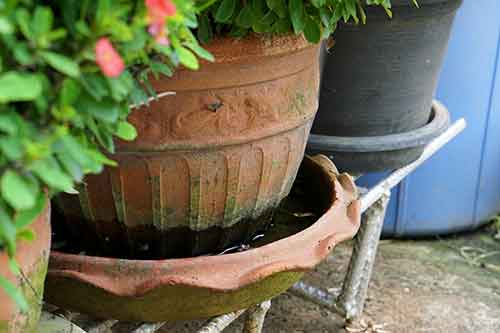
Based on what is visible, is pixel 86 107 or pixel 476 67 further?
pixel 476 67

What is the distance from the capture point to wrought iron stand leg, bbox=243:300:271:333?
1150mm

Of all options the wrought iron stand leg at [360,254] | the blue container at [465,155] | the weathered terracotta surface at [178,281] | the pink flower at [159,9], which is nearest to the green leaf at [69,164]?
the pink flower at [159,9]

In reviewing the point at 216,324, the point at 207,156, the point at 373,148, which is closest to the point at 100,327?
the point at 216,324

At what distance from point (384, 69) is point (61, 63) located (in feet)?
3.26

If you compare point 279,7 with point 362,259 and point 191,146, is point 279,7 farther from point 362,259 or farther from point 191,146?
point 362,259

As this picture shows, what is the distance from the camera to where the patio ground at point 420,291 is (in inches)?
66.6

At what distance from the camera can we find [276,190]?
0.96 metres

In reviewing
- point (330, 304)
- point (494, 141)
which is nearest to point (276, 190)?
point (330, 304)

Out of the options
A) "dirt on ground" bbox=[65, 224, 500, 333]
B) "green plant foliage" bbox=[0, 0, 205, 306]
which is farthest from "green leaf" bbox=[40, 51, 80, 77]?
"dirt on ground" bbox=[65, 224, 500, 333]

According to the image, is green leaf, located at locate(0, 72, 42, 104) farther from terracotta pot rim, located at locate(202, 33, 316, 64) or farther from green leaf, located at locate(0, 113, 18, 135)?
terracotta pot rim, located at locate(202, 33, 316, 64)

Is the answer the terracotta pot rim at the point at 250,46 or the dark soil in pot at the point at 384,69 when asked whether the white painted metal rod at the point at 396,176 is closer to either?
the dark soil in pot at the point at 384,69

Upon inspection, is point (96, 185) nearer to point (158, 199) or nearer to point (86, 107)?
point (158, 199)

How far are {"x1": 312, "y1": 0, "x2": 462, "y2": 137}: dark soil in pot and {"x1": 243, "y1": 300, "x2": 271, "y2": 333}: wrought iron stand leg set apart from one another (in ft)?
1.37

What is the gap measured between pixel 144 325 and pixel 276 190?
232mm
